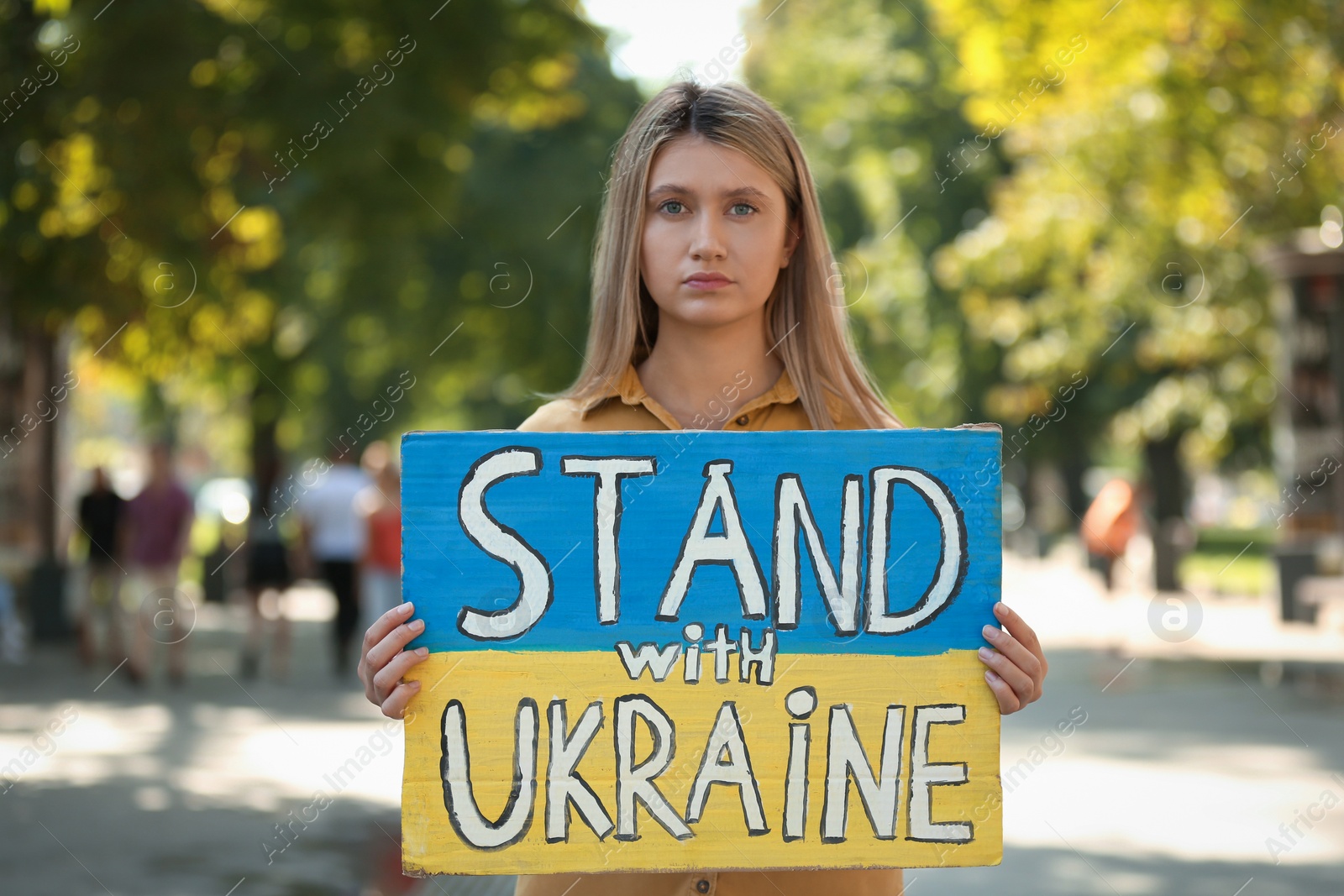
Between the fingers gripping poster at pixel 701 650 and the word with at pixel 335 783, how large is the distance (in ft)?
11.3

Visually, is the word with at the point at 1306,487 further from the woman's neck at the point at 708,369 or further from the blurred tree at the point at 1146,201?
the woman's neck at the point at 708,369

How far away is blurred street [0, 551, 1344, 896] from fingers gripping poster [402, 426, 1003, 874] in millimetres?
3356

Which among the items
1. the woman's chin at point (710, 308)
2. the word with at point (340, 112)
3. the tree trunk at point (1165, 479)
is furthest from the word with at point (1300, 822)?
the tree trunk at point (1165, 479)

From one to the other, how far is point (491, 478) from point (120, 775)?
280 inches

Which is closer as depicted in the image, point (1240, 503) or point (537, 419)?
point (537, 419)

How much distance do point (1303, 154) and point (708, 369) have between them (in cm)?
1462

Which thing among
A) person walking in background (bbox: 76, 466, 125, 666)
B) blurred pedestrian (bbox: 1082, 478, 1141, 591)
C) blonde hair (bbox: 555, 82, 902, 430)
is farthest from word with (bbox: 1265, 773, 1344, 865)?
person walking in background (bbox: 76, 466, 125, 666)

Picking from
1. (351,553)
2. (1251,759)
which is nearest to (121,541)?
(351,553)

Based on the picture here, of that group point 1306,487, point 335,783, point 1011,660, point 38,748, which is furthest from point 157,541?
point 1306,487

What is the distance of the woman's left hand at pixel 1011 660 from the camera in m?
2.51

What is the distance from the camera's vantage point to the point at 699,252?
2514mm

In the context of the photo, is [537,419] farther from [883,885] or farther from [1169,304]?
[1169,304]

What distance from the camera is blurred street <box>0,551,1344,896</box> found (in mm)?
6598

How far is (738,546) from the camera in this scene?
2.57m
